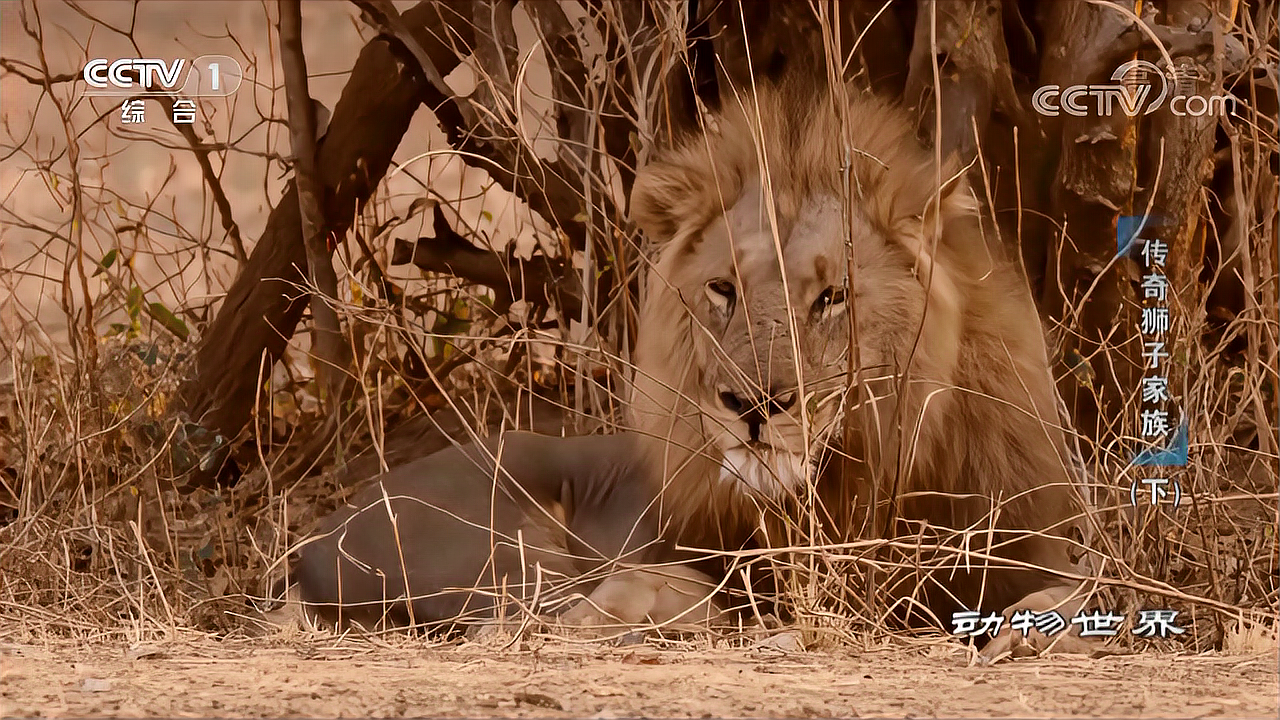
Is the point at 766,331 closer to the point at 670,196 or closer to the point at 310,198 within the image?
the point at 670,196

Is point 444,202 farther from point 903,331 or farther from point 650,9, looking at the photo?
point 903,331

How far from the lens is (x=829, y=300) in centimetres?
252

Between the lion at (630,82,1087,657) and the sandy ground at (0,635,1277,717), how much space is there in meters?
0.24

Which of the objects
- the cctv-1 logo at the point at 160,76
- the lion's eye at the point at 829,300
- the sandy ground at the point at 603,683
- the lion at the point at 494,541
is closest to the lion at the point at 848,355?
the lion's eye at the point at 829,300

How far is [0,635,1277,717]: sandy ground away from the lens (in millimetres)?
1859

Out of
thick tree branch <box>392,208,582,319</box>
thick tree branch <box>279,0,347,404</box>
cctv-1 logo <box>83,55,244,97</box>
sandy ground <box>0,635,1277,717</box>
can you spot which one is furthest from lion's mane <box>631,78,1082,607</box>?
cctv-1 logo <box>83,55,244,97</box>

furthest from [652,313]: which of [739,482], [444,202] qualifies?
[444,202]

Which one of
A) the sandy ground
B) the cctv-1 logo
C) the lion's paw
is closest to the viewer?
the sandy ground

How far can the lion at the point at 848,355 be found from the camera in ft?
7.93

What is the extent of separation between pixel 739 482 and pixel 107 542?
124 centimetres

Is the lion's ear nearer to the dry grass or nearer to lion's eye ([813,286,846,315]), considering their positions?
the dry grass

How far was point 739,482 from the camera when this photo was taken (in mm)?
2473

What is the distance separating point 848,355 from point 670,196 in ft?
1.77

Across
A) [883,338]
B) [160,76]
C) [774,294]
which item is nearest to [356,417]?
[160,76]
